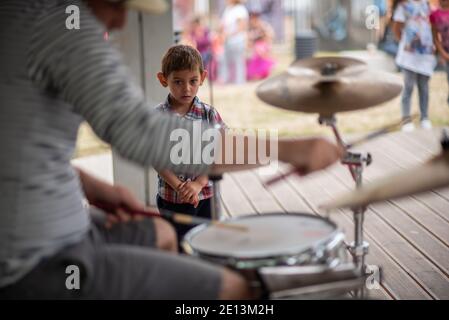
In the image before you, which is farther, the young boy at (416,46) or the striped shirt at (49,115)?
the young boy at (416,46)

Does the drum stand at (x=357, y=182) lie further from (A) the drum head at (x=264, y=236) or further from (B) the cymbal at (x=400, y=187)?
(B) the cymbal at (x=400, y=187)

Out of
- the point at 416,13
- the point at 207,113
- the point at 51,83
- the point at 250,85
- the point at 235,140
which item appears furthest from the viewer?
the point at 250,85

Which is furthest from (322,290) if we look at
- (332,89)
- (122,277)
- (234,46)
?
(234,46)

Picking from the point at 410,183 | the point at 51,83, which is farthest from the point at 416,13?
the point at 51,83

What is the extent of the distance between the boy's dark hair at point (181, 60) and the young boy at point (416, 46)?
3.87 m

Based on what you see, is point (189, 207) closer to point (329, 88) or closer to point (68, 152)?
point (329, 88)

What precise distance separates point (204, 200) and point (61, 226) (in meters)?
1.63

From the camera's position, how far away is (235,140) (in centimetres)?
184

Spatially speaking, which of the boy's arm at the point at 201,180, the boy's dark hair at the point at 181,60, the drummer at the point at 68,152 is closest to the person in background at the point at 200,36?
the boy's dark hair at the point at 181,60

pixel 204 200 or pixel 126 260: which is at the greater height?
pixel 126 260

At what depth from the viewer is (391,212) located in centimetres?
455

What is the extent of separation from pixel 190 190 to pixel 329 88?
0.75 m

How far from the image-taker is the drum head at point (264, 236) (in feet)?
6.18
